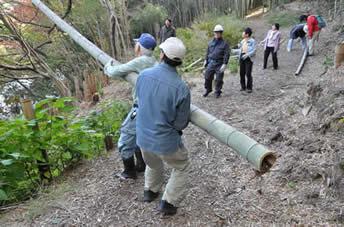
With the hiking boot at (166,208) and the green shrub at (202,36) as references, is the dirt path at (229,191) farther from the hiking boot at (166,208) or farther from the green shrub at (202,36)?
the green shrub at (202,36)

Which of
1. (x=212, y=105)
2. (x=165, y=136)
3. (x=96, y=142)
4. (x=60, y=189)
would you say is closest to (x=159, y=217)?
(x=165, y=136)

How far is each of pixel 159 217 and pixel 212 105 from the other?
13.3ft

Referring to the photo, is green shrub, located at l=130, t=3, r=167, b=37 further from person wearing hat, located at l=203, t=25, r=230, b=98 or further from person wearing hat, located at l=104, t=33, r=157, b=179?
person wearing hat, located at l=104, t=33, r=157, b=179

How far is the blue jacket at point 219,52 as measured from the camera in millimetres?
6992

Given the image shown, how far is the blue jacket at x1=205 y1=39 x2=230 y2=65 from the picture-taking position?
699 centimetres

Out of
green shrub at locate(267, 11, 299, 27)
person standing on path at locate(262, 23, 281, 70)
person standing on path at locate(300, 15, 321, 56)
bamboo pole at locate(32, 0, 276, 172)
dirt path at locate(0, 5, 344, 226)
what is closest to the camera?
bamboo pole at locate(32, 0, 276, 172)

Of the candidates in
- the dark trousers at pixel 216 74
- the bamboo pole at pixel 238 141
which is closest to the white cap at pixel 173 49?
the bamboo pole at pixel 238 141

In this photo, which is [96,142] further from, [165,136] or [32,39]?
[32,39]

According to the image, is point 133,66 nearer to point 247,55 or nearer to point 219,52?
point 219,52

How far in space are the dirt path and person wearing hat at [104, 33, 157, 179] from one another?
249 mm

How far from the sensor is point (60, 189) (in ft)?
12.9

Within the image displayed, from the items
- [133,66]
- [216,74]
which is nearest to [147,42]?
[133,66]

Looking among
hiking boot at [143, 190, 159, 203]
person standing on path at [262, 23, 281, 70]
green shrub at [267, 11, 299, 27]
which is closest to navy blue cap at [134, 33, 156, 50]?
→ hiking boot at [143, 190, 159, 203]

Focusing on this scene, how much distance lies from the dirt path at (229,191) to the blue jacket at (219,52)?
2165 millimetres
